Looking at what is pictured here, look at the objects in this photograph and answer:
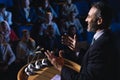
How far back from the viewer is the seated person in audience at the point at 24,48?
475 centimetres

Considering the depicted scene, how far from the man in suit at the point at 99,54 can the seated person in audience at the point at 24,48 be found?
261cm

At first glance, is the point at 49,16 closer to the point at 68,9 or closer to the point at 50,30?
the point at 50,30

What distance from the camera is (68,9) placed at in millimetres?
5684

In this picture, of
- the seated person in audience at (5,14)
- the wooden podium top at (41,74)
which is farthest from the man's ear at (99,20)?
the seated person in audience at (5,14)

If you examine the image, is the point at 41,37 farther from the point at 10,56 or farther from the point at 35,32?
the point at 10,56

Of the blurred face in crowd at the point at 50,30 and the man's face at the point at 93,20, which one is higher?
the man's face at the point at 93,20

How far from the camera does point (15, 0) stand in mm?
5094

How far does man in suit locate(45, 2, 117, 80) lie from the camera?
6.47 ft

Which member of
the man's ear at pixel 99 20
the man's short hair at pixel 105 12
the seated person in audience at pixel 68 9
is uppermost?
the man's short hair at pixel 105 12

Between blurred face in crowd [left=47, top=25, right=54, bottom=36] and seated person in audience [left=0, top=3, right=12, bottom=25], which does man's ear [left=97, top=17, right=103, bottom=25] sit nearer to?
seated person in audience [left=0, top=3, right=12, bottom=25]

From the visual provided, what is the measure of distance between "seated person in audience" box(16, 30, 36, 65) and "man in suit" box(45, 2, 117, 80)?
2.61m

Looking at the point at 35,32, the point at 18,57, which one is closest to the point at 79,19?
the point at 35,32

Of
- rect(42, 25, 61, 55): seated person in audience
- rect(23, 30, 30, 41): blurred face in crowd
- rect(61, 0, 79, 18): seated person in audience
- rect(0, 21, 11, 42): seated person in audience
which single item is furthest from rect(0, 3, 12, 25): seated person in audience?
rect(61, 0, 79, 18): seated person in audience

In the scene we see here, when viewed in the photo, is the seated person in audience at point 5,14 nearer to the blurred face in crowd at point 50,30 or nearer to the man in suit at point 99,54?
the blurred face in crowd at point 50,30
